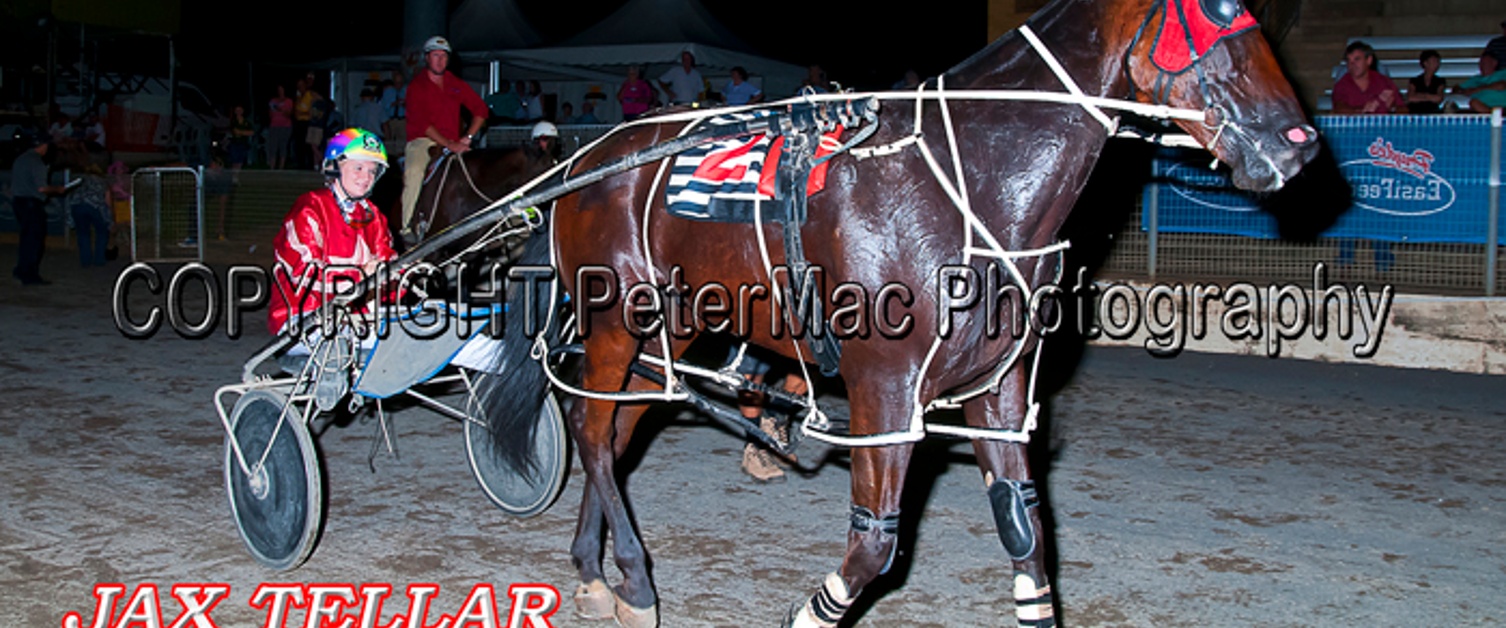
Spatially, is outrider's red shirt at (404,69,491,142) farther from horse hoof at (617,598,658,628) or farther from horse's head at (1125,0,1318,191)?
horse's head at (1125,0,1318,191)

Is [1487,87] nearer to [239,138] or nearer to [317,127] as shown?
[317,127]

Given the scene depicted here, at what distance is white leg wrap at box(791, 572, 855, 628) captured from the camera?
351 cm

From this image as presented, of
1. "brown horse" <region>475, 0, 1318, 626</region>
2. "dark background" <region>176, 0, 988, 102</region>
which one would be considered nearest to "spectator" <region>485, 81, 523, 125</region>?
"dark background" <region>176, 0, 988, 102</region>

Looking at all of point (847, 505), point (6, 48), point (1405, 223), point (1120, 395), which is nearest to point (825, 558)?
point (847, 505)

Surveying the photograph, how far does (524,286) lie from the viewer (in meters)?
5.07

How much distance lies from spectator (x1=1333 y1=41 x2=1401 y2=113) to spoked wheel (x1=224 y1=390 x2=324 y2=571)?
8.86 meters

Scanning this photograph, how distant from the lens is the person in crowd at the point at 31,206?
13.8 m

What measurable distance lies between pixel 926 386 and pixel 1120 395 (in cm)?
489

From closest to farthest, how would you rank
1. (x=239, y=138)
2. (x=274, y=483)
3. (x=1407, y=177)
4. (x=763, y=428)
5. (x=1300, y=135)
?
(x=1300, y=135) → (x=274, y=483) → (x=763, y=428) → (x=1407, y=177) → (x=239, y=138)

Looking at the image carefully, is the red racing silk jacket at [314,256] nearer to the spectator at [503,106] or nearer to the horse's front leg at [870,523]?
the horse's front leg at [870,523]

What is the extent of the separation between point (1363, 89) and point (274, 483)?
30.0 ft

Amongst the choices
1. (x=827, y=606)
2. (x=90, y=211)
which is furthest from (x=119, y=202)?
(x=827, y=606)

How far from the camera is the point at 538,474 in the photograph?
5.26 meters

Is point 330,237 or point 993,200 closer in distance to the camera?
point 993,200
